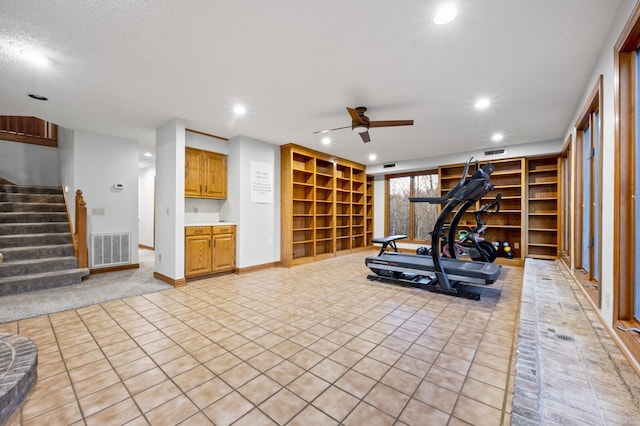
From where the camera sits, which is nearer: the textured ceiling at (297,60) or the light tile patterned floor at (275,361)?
the light tile patterned floor at (275,361)

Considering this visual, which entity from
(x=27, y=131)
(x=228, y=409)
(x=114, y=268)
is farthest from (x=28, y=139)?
(x=228, y=409)

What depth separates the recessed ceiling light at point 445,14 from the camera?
197 centimetres

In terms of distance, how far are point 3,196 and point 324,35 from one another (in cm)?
700

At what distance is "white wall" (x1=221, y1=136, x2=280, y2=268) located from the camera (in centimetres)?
528

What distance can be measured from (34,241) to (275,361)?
5379 mm

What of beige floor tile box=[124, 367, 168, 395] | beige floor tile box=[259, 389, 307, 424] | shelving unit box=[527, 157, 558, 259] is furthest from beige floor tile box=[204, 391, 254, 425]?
shelving unit box=[527, 157, 558, 259]

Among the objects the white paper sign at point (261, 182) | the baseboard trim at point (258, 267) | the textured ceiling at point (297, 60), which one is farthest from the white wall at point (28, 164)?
the baseboard trim at point (258, 267)

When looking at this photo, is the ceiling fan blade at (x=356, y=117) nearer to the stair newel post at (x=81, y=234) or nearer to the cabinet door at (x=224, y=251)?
the cabinet door at (x=224, y=251)

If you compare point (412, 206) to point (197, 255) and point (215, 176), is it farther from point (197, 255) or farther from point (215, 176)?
point (197, 255)

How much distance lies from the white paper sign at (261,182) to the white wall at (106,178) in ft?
8.48

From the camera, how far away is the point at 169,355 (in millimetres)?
2219

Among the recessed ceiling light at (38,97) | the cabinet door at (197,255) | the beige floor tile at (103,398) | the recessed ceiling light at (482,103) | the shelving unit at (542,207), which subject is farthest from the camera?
the shelving unit at (542,207)

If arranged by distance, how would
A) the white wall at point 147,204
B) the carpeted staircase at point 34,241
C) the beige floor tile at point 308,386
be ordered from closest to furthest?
1. the beige floor tile at point 308,386
2. the carpeted staircase at point 34,241
3. the white wall at point 147,204

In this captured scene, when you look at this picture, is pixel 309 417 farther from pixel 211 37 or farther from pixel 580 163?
pixel 580 163
